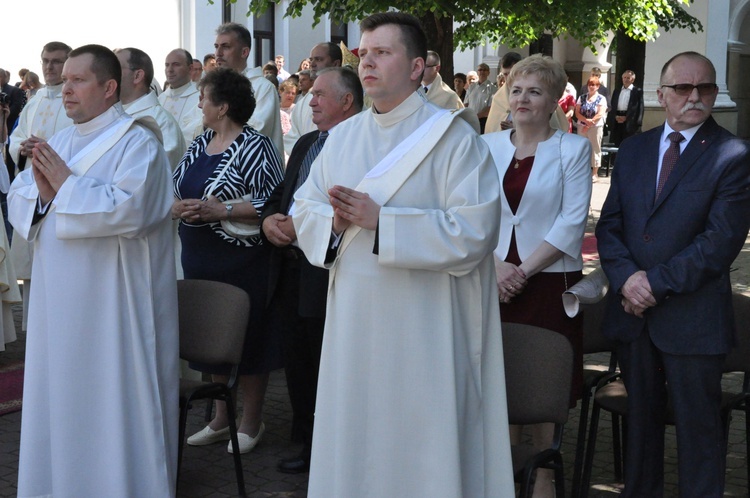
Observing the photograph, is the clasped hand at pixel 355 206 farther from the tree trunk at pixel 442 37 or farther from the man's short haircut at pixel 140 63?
the tree trunk at pixel 442 37

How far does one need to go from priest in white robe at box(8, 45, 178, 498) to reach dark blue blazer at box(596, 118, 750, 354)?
205 cm

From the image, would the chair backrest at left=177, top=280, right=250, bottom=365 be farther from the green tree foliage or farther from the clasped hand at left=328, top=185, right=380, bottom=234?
the green tree foliage

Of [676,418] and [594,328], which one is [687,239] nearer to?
[676,418]

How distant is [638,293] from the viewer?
444 cm

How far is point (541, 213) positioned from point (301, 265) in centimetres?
125

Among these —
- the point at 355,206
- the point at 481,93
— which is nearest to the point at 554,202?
the point at 355,206

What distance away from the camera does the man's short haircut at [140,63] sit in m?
6.70

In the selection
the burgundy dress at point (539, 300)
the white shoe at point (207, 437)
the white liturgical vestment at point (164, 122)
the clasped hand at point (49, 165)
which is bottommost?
the white shoe at point (207, 437)

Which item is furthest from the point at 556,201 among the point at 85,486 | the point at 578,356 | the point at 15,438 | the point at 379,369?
the point at 15,438

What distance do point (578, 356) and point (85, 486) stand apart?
7.56ft

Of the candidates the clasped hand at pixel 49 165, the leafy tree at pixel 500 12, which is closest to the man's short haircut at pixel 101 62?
the clasped hand at pixel 49 165

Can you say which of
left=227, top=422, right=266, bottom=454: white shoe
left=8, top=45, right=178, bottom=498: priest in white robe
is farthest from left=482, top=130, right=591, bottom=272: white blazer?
left=227, top=422, right=266, bottom=454: white shoe

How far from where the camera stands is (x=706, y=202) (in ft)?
14.5

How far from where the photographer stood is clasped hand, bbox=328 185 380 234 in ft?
12.2
